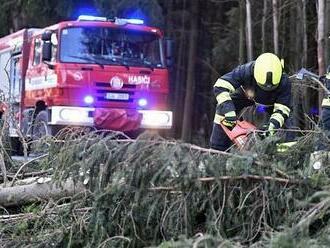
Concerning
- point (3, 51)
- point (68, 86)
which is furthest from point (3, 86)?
point (68, 86)

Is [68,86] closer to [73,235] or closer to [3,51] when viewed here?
[3,51]

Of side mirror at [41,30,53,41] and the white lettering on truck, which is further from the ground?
side mirror at [41,30,53,41]

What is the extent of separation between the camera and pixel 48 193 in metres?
5.29

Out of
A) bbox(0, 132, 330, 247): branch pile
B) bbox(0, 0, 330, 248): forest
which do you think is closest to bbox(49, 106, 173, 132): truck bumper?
bbox(0, 0, 330, 248): forest

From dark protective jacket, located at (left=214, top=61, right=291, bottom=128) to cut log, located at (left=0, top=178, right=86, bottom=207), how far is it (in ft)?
A: 5.66

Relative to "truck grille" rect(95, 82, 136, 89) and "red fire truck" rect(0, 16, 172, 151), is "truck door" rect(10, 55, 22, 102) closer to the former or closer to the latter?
"red fire truck" rect(0, 16, 172, 151)

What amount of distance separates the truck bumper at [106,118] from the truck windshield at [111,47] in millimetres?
809

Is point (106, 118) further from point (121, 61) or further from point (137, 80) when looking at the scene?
point (121, 61)

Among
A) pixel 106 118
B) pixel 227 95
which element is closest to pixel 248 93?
pixel 227 95

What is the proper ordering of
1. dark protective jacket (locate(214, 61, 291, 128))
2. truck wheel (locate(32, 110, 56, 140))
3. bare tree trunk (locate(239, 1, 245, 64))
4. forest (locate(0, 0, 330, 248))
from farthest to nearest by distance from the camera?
1. bare tree trunk (locate(239, 1, 245, 64))
2. truck wheel (locate(32, 110, 56, 140))
3. dark protective jacket (locate(214, 61, 291, 128))
4. forest (locate(0, 0, 330, 248))

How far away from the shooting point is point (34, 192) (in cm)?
538

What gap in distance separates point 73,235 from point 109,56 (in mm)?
7174

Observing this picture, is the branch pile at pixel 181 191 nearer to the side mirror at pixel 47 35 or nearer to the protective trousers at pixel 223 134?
the protective trousers at pixel 223 134

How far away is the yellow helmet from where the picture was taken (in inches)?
241
